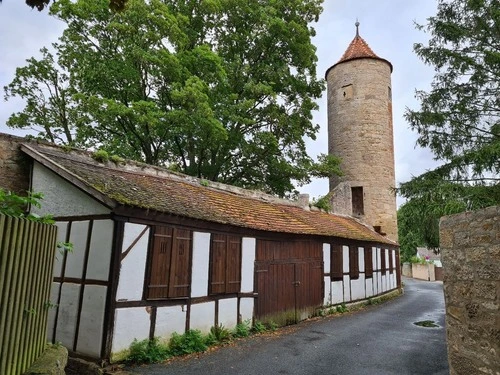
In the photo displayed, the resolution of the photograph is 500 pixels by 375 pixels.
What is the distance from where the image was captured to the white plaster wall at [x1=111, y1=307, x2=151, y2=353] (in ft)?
21.1

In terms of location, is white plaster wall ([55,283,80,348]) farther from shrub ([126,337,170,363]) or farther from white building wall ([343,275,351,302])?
white building wall ([343,275,351,302])

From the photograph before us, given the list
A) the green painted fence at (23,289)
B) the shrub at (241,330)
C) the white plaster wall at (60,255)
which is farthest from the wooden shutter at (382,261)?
the green painted fence at (23,289)

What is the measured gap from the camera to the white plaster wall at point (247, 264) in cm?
941

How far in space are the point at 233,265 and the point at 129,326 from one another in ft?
10.2

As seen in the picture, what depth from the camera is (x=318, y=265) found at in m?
12.4

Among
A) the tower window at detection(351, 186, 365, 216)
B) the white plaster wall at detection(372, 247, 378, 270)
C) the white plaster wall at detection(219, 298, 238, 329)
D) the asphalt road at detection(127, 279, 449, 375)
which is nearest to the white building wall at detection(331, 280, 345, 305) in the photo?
the asphalt road at detection(127, 279, 449, 375)

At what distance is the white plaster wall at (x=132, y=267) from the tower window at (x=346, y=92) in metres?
18.5

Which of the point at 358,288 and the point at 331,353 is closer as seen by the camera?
the point at 331,353

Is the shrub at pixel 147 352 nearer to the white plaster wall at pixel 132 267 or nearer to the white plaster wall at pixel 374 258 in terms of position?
the white plaster wall at pixel 132 267

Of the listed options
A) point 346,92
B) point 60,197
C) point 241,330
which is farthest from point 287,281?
point 346,92

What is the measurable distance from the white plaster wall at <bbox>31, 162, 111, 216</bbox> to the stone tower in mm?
15222

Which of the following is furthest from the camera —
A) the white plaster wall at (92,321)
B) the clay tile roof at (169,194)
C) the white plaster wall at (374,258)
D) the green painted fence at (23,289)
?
the white plaster wall at (374,258)

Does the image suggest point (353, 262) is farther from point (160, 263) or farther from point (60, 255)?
point (60, 255)

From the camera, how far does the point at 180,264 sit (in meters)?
7.71
